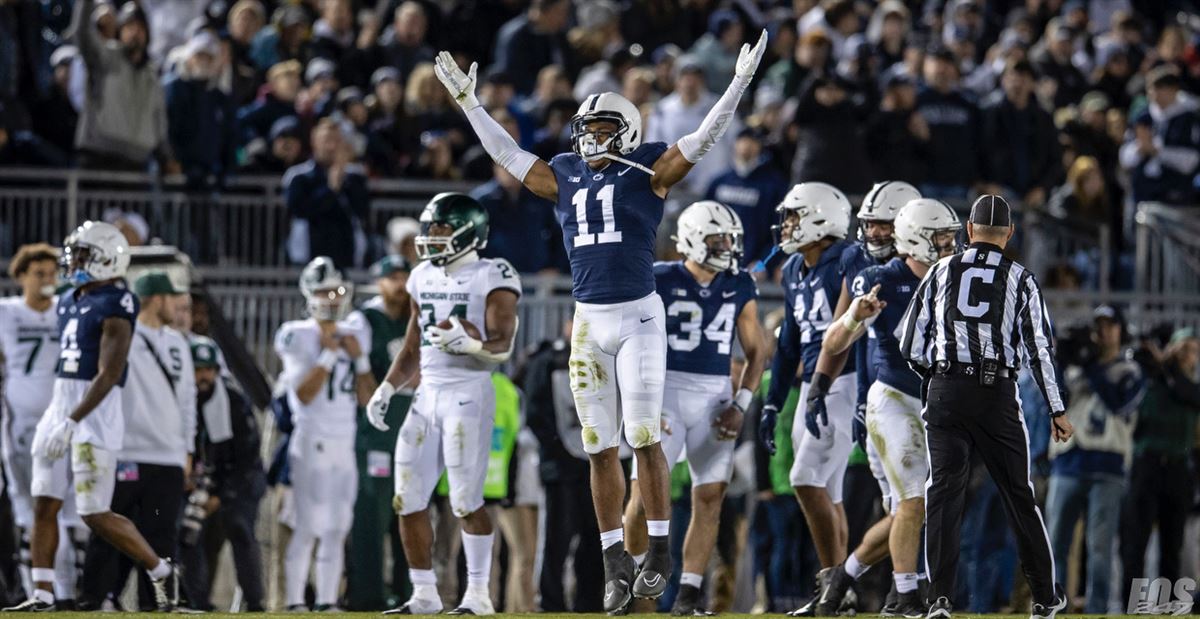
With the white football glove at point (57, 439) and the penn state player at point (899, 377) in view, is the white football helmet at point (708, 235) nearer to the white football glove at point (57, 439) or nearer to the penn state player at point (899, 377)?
the penn state player at point (899, 377)

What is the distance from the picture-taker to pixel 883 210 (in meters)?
11.6

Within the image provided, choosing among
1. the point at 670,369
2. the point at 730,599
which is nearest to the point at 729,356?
the point at 670,369

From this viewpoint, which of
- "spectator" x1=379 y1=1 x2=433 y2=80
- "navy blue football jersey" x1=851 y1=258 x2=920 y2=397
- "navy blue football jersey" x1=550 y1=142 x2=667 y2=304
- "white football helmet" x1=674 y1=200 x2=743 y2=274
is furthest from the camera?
"spectator" x1=379 y1=1 x2=433 y2=80

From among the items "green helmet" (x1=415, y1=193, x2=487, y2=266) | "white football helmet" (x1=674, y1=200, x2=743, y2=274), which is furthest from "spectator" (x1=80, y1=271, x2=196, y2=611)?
"white football helmet" (x1=674, y1=200, x2=743, y2=274)

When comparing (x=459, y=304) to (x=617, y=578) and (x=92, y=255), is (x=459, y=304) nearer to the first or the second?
(x=617, y=578)

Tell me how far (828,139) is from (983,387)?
728 centimetres

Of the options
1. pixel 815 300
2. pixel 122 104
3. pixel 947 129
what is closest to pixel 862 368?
pixel 815 300

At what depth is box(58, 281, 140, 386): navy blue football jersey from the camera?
12.1 meters

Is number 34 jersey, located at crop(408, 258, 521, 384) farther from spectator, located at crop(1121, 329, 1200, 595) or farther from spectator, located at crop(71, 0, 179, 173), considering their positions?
spectator, located at crop(71, 0, 179, 173)

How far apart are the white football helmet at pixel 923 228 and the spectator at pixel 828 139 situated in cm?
564

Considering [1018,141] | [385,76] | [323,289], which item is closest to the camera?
[323,289]

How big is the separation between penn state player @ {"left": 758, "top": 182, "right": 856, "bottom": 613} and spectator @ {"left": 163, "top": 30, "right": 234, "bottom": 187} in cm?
621

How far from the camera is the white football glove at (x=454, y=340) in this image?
11234 mm

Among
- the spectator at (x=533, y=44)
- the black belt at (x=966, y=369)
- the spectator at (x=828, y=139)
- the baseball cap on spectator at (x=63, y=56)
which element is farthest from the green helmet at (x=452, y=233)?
the spectator at (x=533, y=44)
